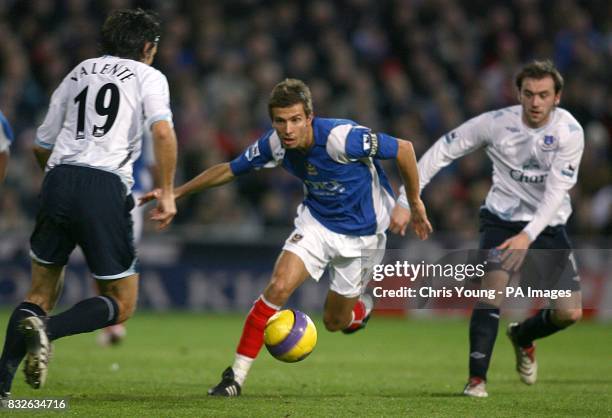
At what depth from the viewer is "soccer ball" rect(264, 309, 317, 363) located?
6.66 metres

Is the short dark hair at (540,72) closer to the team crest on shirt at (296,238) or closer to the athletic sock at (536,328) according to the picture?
the athletic sock at (536,328)

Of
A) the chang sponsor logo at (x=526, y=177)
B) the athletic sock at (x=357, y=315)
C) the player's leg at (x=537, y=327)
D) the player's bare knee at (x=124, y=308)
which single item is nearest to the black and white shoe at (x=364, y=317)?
the athletic sock at (x=357, y=315)

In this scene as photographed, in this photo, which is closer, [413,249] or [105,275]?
[105,275]

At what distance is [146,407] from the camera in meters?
6.19

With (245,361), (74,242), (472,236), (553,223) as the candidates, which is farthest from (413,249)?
(74,242)

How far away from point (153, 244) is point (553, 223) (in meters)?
7.85

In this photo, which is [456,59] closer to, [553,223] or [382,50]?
[382,50]

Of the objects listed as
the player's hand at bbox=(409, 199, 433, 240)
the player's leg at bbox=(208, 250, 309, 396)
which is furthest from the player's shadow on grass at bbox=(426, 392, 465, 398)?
the player's leg at bbox=(208, 250, 309, 396)

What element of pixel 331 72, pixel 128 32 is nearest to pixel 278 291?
pixel 128 32

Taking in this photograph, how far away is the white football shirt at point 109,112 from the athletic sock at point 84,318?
71 centimetres

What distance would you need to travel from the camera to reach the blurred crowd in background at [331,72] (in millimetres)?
14859

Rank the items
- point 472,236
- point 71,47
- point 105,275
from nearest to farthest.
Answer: point 105,275 < point 472,236 < point 71,47

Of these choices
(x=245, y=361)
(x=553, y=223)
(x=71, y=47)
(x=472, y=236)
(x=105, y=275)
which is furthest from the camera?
(x=71, y=47)

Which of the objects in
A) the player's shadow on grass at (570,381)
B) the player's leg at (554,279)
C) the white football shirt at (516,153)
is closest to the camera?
the white football shirt at (516,153)
